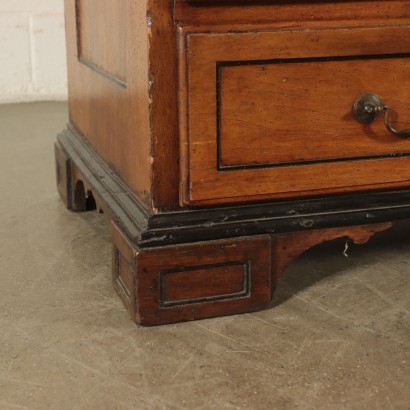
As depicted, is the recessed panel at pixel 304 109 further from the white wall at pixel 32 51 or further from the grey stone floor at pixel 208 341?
the white wall at pixel 32 51

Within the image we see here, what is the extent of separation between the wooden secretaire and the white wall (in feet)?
6.62

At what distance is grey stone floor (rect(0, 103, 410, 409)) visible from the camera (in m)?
1.08

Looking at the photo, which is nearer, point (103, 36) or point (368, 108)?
point (368, 108)

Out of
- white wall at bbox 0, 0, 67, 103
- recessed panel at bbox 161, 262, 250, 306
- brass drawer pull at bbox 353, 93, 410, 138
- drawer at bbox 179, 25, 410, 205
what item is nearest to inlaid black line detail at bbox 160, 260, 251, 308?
recessed panel at bbox 161, 262, 250, 306

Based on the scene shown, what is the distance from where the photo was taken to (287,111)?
1250mm

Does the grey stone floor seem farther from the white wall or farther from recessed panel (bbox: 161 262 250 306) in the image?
the white wall

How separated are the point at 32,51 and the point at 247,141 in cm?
226

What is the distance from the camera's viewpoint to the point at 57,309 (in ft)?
4.44

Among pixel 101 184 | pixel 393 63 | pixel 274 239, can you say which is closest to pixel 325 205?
pixel 274 239

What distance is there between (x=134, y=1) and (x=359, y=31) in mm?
342

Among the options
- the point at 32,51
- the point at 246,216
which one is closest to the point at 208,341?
the point at 246,216

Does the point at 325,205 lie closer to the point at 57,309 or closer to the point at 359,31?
the point at 359,31

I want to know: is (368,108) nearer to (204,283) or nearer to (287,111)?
(287,111)

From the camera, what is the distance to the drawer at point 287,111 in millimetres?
1202
